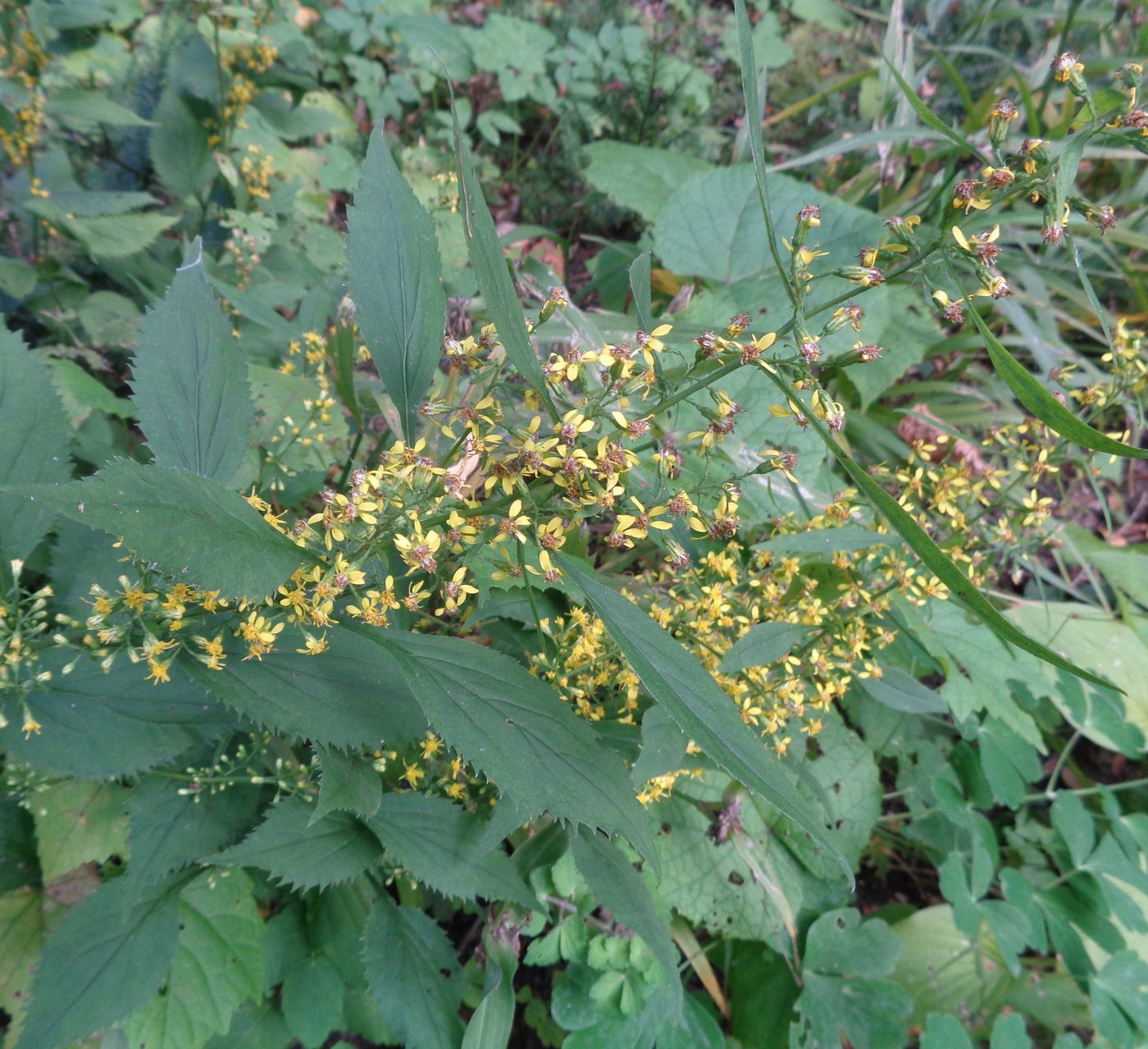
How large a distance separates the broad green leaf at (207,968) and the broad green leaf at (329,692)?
27.0 inches

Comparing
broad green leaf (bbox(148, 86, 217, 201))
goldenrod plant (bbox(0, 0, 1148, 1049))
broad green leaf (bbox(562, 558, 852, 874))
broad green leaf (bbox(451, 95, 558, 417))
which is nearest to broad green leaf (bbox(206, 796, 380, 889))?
goldenrod plant (bbox(0, 0, 1148, 1049))

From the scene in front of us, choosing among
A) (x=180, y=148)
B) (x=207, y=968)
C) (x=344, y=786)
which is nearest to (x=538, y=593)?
(x=344, y=786)

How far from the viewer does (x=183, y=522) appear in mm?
929

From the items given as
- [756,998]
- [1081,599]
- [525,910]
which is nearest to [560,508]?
[525,910]

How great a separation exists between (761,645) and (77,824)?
1.49m

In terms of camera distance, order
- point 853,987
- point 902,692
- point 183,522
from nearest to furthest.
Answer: point 183,522, point 902,692, point 853,987

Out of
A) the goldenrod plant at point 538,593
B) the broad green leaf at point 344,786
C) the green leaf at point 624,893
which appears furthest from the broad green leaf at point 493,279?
the green leaf at point 624,893

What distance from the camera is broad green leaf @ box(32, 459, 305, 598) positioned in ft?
2.87

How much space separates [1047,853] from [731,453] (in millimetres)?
1807

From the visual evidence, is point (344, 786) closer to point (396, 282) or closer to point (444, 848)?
point (444, 848)

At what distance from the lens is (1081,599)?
309 centimetres

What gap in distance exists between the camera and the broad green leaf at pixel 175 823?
139 centimetres

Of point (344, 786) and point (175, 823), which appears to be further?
point (175, 823)

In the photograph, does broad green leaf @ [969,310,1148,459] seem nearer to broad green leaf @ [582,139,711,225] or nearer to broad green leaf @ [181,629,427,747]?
broad green leaf @ [181,629,427,747]
